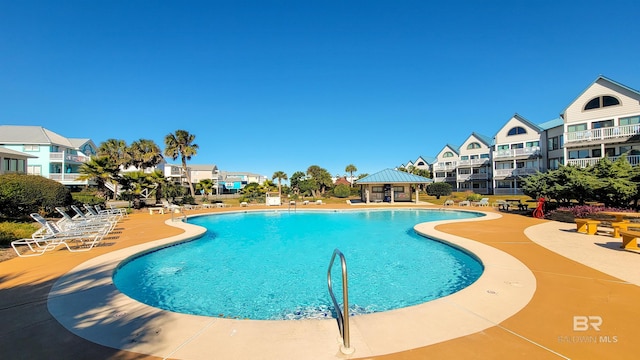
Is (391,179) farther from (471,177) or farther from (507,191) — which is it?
(471,177)

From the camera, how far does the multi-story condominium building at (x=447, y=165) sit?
49.0 meters

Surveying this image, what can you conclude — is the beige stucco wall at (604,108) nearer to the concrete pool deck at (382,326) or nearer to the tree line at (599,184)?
the tree line at (599,184)

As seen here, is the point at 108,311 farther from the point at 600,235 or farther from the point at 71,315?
the point at 600,235

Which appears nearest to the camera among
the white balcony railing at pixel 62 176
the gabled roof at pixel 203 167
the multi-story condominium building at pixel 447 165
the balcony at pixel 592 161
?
the balcony at pixel 592 161

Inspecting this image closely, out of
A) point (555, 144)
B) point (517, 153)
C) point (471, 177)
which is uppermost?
point (555, 144)

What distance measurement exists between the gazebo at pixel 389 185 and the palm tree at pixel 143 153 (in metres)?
26.7

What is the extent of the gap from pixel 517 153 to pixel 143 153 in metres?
47.7

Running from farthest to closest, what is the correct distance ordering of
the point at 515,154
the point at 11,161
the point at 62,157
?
the point at 515,154, the point at 62,157, the point at 11,161

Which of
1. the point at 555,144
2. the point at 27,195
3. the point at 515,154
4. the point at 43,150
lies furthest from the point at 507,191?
the point at 43,150

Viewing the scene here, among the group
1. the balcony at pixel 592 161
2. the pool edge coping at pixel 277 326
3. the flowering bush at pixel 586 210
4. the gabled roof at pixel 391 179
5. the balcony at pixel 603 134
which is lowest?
the pool edge coping at pixel 277 326

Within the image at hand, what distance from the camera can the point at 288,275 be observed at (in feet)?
25.7

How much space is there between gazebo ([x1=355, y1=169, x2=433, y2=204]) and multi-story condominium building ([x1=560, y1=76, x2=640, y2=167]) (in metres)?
13.0

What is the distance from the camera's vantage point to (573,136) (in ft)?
81.9

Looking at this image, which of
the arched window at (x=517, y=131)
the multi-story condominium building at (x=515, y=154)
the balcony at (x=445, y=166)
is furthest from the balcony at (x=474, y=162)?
the arched window at (x=517, y=131)
